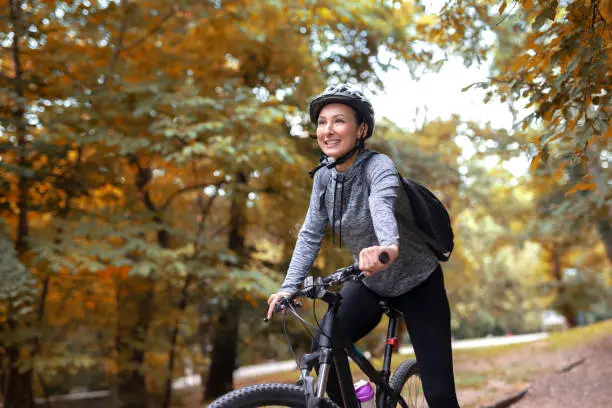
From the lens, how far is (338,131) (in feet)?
8.58

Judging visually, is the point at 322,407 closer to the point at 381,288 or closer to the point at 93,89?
the point at 381,288

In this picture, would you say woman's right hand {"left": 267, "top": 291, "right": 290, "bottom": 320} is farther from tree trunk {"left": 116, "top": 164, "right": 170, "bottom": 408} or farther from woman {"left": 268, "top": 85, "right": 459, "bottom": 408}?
tree trunk {"left": 116, "top": 164, "right": 170, "bottom": 408}

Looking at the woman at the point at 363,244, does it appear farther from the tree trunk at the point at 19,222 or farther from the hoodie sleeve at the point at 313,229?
the tree trunk at the point at 19,222

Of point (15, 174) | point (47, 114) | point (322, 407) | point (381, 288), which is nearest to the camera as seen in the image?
point (322, 407)

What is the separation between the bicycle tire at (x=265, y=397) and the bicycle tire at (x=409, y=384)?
2.81ft

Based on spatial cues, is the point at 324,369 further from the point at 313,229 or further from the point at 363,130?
the point at 363,130

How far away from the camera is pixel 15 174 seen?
7.14 m

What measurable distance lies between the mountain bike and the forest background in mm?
3367

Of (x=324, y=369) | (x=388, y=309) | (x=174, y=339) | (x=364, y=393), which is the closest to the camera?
(x=324, y=369)

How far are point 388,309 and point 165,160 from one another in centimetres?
574

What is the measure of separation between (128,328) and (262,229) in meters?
2.93

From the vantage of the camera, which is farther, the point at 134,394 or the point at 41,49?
the point at 134,394

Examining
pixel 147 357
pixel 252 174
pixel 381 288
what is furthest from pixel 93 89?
pixel 381 288

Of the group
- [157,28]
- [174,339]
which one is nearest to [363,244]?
[157,28]
